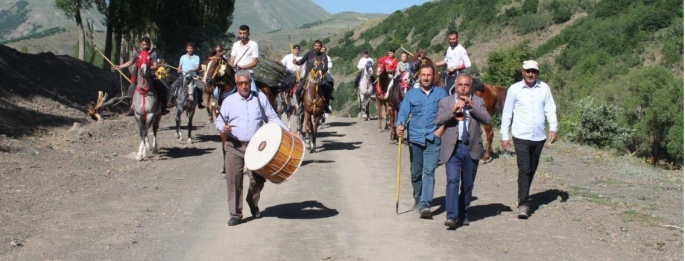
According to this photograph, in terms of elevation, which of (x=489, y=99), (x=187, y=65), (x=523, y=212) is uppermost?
(x=187, y=65)

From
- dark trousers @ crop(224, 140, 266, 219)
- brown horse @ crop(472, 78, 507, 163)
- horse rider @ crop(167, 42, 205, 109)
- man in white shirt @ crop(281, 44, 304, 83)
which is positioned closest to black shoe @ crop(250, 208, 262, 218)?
dark trousers @ crop(224, 140, 266, 219)

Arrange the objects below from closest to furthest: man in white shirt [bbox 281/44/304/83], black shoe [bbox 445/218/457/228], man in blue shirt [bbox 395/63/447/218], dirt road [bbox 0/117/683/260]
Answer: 1. dirt road [bbox 0/117/683/260]
2. black shoe [bbox 445/218/457/228]
3. man in blue shirt [bbox 395/63/447/218]
4. man in white shirt [bbox 281/44/304/83]

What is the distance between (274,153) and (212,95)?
30.5ft

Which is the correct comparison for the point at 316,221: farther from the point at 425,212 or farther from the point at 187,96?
the point at 187,96

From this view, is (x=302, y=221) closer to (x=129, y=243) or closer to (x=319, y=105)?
(x=129, y=243)

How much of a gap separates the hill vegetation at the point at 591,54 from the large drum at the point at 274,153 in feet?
80.9

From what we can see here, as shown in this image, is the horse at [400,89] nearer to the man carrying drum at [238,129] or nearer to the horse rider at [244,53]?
the horse rider at [244,53]

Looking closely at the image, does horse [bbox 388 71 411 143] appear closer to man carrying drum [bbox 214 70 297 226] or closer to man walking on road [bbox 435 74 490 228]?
man walking on road [bbox 435 74 490 228]

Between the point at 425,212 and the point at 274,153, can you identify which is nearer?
the point at 274,153

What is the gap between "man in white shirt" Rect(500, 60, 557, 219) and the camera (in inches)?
447

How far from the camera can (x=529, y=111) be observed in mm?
11383

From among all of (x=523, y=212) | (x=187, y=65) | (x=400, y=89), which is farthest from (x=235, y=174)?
(x=187, y=65)

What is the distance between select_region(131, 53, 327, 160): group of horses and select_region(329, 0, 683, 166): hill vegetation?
1679cm

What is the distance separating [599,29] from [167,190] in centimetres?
5859
